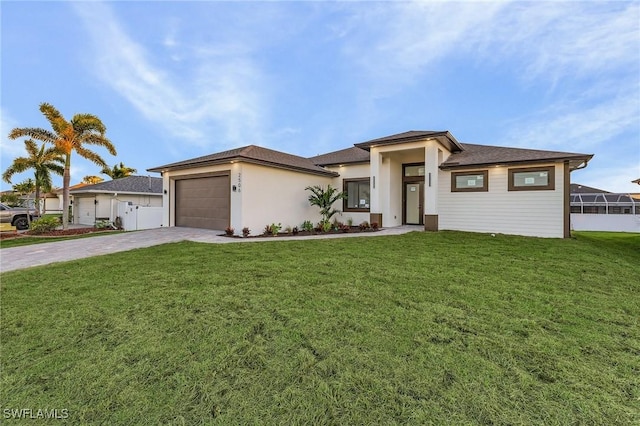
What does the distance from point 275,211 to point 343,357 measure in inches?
373

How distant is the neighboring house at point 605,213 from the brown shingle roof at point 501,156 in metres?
11.5

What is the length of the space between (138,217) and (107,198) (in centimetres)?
645

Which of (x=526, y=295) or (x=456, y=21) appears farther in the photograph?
(x=456, y=21)

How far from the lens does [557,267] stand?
19.2ft

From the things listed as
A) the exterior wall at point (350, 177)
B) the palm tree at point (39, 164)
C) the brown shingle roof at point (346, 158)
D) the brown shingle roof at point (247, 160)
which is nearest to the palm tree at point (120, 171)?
the palm tree at point (39, 164)

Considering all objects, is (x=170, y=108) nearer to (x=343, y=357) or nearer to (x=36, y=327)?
(x=36, y=327)

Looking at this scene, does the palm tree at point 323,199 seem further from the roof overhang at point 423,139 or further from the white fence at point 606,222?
the white fence at point 606,222

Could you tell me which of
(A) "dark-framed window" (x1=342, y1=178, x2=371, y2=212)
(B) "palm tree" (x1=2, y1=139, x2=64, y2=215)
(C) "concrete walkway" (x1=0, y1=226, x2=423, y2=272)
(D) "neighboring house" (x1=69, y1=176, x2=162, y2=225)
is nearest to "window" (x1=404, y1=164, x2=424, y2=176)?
(A) "dark-framed window" (x1=342, y1=178, x2=371, y2=212)

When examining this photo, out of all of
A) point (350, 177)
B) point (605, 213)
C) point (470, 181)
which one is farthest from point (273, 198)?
point (605, 213)

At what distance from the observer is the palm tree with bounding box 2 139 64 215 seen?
15613 mm

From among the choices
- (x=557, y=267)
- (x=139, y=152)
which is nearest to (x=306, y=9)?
(x=557, y=267)

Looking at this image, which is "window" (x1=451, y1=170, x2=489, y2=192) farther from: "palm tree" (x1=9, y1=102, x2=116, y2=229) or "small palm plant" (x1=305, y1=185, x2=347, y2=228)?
"palm tree" (x1=9, y1=102, x2=116, y2=229)

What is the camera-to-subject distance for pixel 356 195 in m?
14.1

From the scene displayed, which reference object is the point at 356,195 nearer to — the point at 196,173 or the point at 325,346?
the point at 196,173
